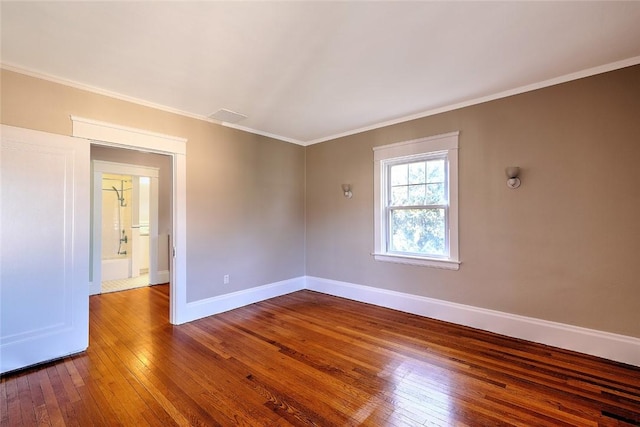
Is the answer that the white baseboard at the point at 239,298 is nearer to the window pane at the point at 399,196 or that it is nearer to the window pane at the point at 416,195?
the window pane at the point at 399,196

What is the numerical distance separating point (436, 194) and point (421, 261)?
0.88 m

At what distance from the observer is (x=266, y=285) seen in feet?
14.7

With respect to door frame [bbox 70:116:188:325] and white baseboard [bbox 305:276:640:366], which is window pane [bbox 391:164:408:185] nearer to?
white baseboard [bbox 305:276:640:366]

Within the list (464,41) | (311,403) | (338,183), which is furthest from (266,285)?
(464,41)

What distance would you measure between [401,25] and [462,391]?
8.75 ft

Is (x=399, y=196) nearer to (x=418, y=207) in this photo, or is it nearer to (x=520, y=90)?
(x=418, y=207)

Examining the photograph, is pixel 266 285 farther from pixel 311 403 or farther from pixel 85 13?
pixel 85 13

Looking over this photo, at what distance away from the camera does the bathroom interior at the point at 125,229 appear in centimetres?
582

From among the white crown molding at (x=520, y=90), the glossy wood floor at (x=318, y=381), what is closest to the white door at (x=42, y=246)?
the glossy wood floor at (x=318, y=381)

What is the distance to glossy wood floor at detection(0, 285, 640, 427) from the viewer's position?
187 centimetres

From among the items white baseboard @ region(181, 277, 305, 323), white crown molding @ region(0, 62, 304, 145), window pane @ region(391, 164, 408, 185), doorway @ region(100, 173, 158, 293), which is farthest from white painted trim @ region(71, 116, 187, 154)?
window pane @ region(391, 164, 408, 185)

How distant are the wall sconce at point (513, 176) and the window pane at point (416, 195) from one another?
0.97m

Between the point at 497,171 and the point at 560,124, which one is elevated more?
the point at 560,124

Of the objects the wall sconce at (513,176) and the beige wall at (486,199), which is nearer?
the beige wall at (486,199)
